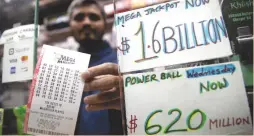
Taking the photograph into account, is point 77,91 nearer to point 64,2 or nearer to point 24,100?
point 24,100

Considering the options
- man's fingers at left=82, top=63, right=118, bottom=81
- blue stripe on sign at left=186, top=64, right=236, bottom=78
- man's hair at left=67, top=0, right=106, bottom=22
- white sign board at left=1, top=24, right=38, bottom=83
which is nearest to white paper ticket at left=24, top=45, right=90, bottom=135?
man's fingers at left=82, top=63, right=118, bottom=81

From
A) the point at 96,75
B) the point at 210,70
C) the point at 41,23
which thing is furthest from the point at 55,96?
the point at 210,70

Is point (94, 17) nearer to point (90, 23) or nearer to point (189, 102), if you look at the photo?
point (90, 23)

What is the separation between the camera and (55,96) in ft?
3.41

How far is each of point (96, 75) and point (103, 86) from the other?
0.20 feet

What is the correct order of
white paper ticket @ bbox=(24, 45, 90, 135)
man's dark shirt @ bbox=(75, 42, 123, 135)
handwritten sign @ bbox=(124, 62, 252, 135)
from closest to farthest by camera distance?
handwritten sign @ bbox=(124, 62, 252, 135)
white paper ticket @ bbox=(24, 45, 90, 135)
man's dark shirt @ bbox=(75, 42, 123, 135)

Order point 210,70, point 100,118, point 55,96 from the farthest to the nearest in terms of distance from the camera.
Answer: point 100,118 < point 55,96 < point 210,70

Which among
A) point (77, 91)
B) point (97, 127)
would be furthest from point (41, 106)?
point (97, 127)

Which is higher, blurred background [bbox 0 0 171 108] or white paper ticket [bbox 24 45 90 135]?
blurred background [bbox 0 0 171 108]

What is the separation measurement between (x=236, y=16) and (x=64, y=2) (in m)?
0.89

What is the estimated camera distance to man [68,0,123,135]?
1.07 m

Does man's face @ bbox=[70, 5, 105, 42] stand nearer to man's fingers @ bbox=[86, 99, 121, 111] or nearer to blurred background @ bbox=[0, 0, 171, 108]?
blurred background @ bbox=[0, 0, 171, 108]

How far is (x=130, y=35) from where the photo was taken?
1011 mm

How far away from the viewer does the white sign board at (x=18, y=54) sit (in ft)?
3.92
